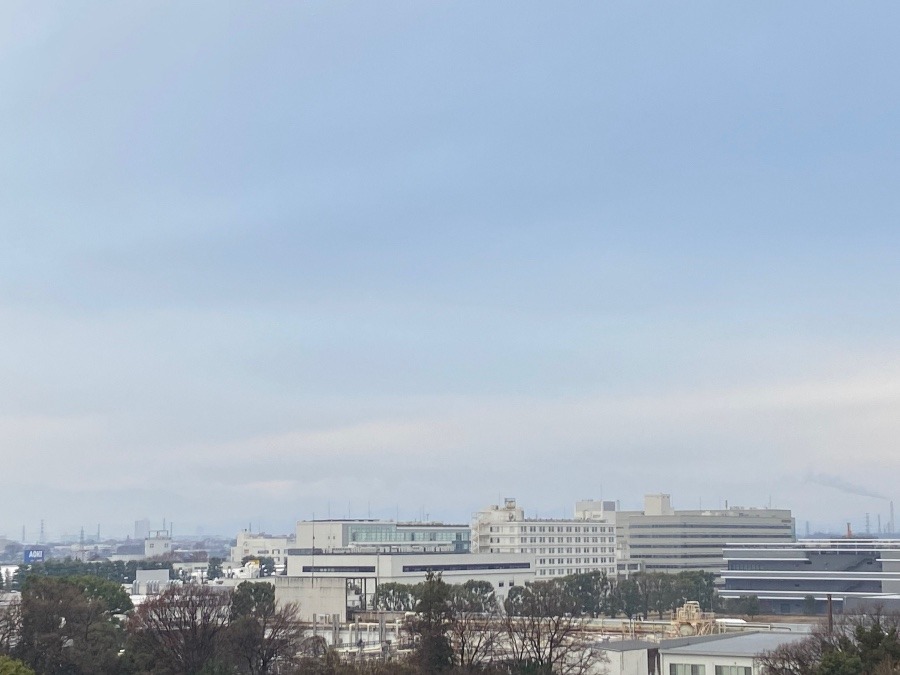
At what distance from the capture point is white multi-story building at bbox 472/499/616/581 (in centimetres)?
13562

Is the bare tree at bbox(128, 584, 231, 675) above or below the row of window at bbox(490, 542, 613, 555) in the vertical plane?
below

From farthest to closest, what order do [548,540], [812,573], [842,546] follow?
[548,540], [842,546], [812,573]

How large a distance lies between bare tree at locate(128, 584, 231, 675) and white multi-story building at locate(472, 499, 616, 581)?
80.4 meters

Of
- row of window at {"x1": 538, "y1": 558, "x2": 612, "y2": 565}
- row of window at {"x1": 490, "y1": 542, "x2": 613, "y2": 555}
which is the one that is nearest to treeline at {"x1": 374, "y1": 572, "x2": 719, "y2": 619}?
row of window at {"x1": 490, "y1": 542, "x2": 613, "y2": 555}

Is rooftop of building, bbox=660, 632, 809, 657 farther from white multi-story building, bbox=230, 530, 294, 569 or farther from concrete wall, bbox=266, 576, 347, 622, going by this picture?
white multi-story building, bbox=230, 530, 294, 569

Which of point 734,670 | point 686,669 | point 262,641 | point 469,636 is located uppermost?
point 469,636

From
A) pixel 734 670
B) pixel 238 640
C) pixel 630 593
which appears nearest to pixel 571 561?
pixel 630 593

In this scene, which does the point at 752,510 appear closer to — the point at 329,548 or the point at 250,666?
the point at 329,548

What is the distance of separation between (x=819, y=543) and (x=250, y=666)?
3327 inches

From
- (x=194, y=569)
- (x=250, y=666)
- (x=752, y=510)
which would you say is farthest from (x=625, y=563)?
(x=250, y=666)

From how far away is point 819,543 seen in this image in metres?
121

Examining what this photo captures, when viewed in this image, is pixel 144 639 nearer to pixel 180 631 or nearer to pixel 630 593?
pixel 180 631

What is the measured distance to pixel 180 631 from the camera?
53.0 m

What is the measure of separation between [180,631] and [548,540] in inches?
3549
